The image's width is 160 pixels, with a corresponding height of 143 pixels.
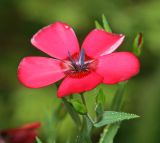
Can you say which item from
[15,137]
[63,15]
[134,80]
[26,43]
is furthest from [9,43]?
[15,137]

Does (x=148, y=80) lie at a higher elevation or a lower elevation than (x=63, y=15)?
lower

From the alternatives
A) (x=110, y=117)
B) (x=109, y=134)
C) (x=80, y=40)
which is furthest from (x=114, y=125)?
(x=80, y=40)

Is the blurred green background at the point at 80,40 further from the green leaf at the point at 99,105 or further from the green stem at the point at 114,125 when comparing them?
the green leaf at the point at 99,105

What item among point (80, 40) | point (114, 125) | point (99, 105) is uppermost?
point (99, 105)

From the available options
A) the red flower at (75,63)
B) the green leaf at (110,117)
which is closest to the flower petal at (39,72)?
the red flower at (75,63)

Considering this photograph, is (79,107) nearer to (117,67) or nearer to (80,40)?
(117,67)

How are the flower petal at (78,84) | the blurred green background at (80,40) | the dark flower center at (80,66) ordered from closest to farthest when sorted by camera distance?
the flower petal at (78,84)
the dark flower center at (80,66)
the blurred green background at (80,40)

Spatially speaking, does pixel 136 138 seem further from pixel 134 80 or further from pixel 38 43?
pixel 38 43

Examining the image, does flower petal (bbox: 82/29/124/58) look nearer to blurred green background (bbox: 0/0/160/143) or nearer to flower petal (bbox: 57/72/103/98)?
flower petal (bbox: 57/72/103/98)
